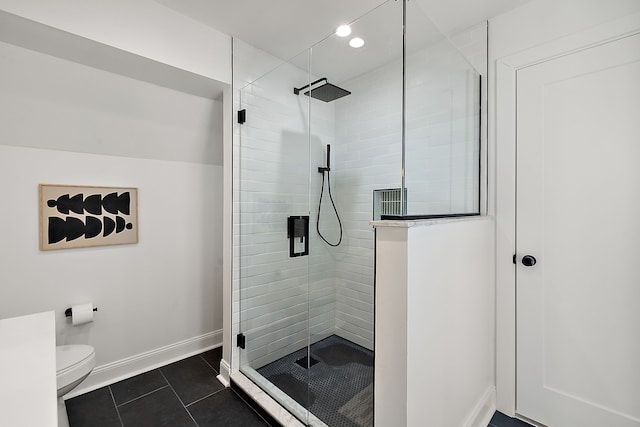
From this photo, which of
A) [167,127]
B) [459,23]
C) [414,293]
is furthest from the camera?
[167,127]

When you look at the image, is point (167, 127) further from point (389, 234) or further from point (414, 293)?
point (414, 293)

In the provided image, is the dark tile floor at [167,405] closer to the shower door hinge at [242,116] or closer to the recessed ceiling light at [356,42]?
the shower door hinge at [242,116]

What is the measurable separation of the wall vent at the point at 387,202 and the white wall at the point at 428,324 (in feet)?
0.60

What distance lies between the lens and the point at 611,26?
148 centimetres

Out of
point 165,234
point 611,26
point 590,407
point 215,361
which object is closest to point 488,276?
point 590,407

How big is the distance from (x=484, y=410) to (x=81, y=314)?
8.63 ft

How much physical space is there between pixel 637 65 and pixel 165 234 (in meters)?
3.13

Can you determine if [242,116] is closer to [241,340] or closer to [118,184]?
[118,184]

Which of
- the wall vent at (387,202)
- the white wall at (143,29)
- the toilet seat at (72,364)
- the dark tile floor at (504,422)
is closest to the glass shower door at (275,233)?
→ the white wall at (143,29)

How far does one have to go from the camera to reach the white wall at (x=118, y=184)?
1797 millimetres

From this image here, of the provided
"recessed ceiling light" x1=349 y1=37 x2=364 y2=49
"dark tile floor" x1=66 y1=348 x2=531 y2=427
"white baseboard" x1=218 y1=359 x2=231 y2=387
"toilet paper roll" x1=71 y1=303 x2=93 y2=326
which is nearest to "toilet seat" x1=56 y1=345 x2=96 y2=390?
"toilet paper roll" x1=71 y1=303 x2=93 y2=326

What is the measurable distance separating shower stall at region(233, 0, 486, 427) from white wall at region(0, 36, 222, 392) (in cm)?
60

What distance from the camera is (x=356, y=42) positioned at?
162 centimetres

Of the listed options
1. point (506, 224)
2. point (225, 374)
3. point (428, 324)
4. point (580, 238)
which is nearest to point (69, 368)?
point (225, 374)
